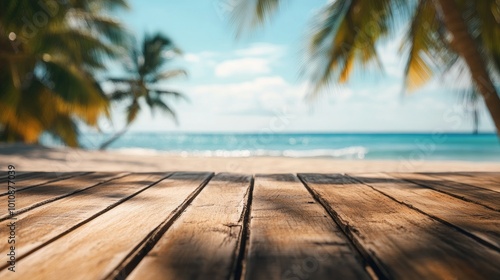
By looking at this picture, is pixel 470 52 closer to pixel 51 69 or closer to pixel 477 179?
pixel 477 179

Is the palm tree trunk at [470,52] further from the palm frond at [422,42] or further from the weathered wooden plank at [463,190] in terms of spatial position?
the weathered wooden plank at [463,190]

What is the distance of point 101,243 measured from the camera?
2.80 feet

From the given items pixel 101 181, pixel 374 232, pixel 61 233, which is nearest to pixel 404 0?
pixel 101 181

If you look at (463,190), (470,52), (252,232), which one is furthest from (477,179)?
(470,52)

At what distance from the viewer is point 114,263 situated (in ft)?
2.38

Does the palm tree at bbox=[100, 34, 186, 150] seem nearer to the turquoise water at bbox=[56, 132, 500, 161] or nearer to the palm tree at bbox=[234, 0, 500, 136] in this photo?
the turquoise water at bbox=[56, 132, 500, 161]

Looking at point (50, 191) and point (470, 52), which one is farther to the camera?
point (470, 52)

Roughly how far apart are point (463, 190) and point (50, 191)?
5.07 feet

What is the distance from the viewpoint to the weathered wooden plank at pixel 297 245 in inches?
27.0

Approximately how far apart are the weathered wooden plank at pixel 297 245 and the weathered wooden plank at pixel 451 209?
0.29 metres

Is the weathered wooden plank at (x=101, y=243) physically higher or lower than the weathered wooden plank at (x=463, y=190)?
lower

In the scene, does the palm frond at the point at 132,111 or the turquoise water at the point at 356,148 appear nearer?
the palm frond at the point at 132,111

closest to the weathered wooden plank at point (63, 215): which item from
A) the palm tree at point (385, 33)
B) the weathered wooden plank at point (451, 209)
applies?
the weathered wooden plank at point (451, 209)

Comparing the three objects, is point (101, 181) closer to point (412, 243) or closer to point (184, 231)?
point (184, 231)
